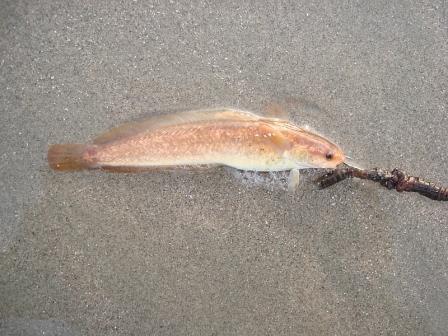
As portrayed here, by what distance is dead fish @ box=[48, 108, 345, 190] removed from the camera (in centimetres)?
276

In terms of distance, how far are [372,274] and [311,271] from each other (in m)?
0.42

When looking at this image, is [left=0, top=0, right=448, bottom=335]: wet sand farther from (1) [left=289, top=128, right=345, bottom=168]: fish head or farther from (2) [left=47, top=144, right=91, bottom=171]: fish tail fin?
(1) [left=289, top=128, right=345, bottom=168]: fish head

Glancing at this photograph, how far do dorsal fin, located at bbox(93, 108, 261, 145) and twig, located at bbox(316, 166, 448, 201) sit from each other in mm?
645

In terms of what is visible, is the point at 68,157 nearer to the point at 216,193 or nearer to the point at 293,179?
the point at 216,193

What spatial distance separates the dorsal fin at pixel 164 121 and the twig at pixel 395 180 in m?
0.64

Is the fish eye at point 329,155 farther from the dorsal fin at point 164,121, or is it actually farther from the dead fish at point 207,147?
the dorsal fin at point 164,121

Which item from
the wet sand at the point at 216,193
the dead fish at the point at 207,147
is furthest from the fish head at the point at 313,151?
the wet sand at the point at 216,193

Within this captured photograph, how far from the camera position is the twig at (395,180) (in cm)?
284

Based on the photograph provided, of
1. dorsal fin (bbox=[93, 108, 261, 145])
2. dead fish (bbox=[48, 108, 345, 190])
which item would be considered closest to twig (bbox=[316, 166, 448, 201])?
dead fish (bbox=[48, 108, 345, 190])

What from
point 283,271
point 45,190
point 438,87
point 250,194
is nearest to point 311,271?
point 283,271

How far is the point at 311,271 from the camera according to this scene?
2.92 metres

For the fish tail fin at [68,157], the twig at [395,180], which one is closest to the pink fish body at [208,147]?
the fish tail fin at [68,157]

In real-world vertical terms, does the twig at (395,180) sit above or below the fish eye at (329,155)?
below

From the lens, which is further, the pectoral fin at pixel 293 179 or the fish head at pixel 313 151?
the pectoral fin at pixel 293 179
